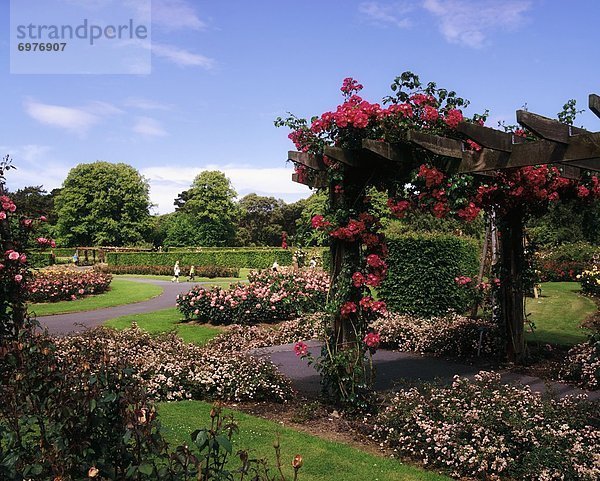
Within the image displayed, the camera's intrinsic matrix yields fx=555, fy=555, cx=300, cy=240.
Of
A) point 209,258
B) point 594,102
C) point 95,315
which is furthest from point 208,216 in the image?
point 594,102

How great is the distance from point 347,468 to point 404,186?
10.0 ft

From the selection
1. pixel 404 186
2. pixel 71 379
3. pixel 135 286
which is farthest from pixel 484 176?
pixel 135 286

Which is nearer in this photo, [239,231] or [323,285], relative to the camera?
[323,285]

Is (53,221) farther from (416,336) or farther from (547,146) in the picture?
(547,146)

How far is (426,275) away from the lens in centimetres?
1300

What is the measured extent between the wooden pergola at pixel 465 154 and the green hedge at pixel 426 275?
5.61 m

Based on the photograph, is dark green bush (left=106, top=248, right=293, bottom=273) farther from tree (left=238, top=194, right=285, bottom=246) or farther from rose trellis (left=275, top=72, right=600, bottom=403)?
rose trellis (left=275, top=72, right=600, bottom=403)

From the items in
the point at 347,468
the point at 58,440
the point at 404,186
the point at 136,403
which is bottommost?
the point at 347,468

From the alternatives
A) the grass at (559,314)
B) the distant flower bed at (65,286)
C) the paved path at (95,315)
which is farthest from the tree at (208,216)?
the grass at (559,314)

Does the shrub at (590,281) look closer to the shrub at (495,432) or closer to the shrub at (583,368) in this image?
the shrub at (583,368)

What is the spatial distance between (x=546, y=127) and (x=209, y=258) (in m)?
35.3

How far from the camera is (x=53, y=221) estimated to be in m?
61.8

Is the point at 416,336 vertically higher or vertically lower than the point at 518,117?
lower

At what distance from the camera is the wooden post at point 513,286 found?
29.7ft
